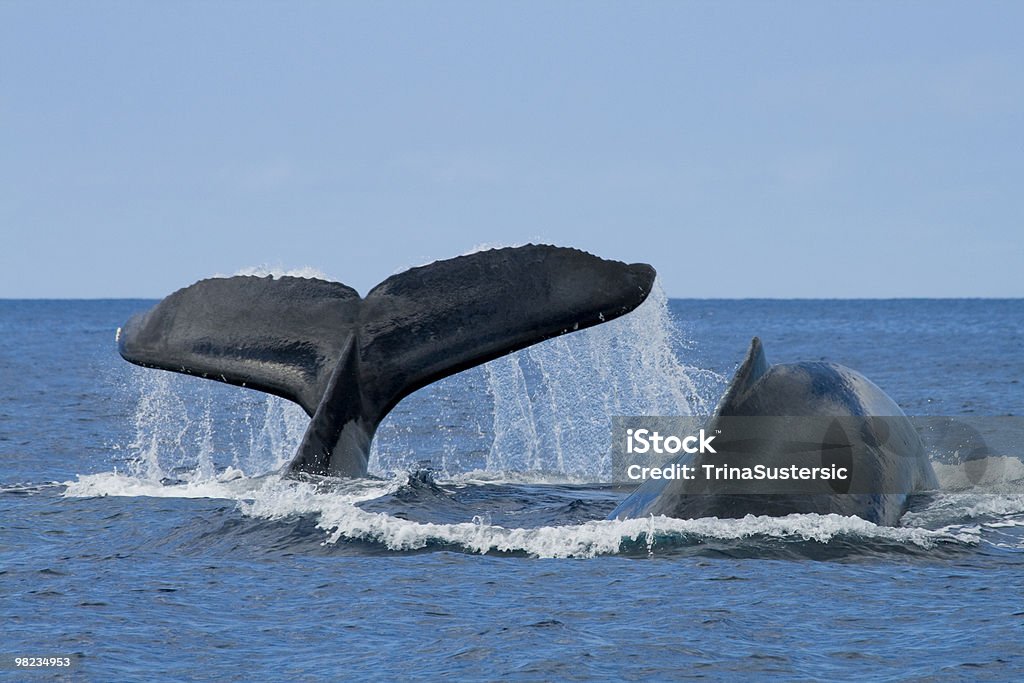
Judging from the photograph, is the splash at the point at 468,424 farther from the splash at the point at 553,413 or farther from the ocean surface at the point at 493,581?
the ocean surface at the point at 493,581

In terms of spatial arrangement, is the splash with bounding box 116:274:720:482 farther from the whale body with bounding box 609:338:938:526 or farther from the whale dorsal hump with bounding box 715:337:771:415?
the whale body with bounding box 609:338:938:526

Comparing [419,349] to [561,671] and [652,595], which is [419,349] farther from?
[561,671]

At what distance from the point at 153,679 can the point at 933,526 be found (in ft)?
18.6

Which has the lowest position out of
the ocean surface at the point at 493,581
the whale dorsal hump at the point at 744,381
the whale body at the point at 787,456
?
the ocean surface at the point at 493,581

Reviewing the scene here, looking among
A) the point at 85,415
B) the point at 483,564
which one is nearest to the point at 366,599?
the point at 483,564

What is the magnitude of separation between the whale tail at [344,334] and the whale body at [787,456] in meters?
1.48

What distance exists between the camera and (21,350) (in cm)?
6075

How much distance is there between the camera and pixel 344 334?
10820 millimetres

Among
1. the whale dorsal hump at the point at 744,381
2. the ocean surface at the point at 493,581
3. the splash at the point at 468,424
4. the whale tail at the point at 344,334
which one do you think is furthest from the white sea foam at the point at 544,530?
the splash at the point at 468,424

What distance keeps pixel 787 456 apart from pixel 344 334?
11.5ft

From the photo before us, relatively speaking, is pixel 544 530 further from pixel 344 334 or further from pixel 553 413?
pixel 553 413

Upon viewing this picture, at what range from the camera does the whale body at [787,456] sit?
9.30 m

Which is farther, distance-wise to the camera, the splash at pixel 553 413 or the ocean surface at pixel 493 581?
the splash at pixel 553 413

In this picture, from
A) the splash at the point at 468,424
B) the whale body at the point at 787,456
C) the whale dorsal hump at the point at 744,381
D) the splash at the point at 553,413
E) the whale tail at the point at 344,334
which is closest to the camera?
the whale body at the point at 787,456
